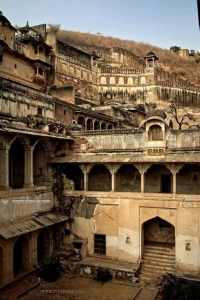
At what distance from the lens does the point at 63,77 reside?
41094 millimetres

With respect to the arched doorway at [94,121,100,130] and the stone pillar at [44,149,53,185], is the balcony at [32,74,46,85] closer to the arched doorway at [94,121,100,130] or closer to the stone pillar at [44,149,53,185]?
the arched doorway at [94,121,100,130]

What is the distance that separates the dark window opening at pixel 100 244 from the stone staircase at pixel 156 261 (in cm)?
255

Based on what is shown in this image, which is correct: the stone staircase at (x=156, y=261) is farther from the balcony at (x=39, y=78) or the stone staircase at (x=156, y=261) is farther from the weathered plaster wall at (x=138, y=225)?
the balcony at (x=39, y=78)

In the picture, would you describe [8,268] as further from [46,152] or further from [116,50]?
[116,50]

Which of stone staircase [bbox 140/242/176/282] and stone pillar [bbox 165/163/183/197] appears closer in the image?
stone staircase [bbox 140/242/176/282]

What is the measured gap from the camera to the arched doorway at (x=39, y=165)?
21891 millimetres

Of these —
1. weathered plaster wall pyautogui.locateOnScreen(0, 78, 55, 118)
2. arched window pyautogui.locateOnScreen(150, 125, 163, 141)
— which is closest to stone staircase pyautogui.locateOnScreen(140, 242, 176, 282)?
arched window pyautogui.locateOnScreen(150, 125, 163, 141)

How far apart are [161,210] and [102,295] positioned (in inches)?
227

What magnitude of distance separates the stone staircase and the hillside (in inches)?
1926

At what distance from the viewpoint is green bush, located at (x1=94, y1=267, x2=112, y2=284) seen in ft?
60.0

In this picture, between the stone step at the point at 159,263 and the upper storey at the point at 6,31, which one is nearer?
the stone step at the point at 159,263

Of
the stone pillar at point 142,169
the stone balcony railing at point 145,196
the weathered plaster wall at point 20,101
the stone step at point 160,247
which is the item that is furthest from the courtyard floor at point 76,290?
the weathered plaster wall at point 20,101

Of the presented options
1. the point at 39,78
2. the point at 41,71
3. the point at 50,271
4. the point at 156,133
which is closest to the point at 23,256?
the point at 50,271

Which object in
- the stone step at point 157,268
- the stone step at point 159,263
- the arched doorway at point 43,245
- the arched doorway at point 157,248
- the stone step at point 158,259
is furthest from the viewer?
the arched doorway at point 43,245
